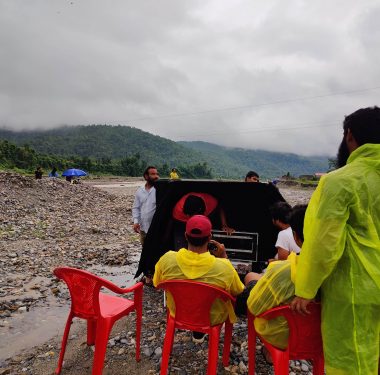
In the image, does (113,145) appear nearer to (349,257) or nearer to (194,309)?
(194,309)

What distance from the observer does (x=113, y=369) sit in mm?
4004

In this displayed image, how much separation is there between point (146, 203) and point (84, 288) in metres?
3.35

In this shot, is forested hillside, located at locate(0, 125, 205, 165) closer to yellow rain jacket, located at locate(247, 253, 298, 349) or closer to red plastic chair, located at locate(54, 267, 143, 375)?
red plastic chair, located at locate(54, 267, 143, 375)

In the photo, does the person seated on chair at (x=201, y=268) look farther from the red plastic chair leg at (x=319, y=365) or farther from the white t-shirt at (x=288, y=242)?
the white t-shirt at (x=288, y=242)

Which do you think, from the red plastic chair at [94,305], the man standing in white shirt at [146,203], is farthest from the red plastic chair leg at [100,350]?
the man standing in white shirt at [146,203]

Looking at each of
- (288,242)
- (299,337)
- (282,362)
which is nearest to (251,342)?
(282,362)

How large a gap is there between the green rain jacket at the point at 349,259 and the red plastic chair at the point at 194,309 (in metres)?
0.98

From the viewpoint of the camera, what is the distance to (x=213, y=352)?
126 inches

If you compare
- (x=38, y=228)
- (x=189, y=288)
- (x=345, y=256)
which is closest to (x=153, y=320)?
(x=189, y=288)

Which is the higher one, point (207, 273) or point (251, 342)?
point (207, 273)

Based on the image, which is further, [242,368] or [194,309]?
[242,368]

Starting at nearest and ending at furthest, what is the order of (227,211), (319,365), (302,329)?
1. (302,329)
2. (319,365)
3. (227,211)

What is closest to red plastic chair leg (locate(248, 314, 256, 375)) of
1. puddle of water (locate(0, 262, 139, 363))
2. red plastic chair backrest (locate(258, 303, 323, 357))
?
red plastic chair backrest (locate(258, 303, 323, 357))

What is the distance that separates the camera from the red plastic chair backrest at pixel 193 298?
10.3ft
